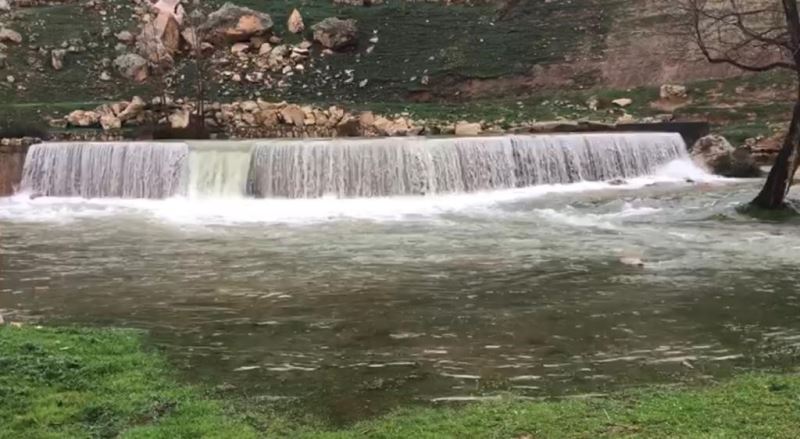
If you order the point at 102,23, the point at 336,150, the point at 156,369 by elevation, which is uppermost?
the point at 102,23

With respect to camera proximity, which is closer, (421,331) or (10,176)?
(421,331)

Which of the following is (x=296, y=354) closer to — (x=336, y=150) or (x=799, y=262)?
(x=799, y=262)

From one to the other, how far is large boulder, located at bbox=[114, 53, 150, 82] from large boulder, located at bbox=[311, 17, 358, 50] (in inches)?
294

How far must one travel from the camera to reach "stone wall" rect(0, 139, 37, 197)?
21.7 m

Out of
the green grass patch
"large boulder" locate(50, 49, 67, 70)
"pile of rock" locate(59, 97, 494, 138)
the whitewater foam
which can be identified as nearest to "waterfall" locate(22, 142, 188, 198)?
the whitewater foam

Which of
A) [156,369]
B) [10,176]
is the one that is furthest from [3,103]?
[156,369]

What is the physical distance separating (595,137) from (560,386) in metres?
17.0

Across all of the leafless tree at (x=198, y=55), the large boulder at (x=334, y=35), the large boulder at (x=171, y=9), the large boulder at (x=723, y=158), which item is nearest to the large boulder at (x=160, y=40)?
the large boulder at (x=171, y=9)

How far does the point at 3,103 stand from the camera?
104ft

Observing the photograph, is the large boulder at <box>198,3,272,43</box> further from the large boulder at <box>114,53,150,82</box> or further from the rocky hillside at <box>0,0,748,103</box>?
the large boulder at <box>114,53,150,82</box>

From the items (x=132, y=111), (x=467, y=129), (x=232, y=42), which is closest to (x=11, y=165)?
(x=132, y=111)

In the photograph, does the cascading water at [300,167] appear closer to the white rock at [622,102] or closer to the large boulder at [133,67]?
the white rock at [622,102]

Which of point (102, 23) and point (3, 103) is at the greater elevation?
point (102, 23)

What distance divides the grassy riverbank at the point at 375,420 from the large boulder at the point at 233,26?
107 feet
